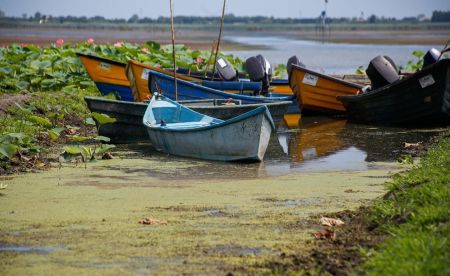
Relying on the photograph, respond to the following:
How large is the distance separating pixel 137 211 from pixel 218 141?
372cm

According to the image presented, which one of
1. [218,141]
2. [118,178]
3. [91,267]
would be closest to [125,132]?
[218,141]

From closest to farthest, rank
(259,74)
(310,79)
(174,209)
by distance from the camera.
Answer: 1. (174,209)
2. (259,74)
3. (310,79)

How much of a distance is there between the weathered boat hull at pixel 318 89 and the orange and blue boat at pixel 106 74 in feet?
10.9

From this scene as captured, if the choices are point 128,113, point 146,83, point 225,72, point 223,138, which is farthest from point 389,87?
point 223,138

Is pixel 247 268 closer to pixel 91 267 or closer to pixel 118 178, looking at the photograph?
pixel 91 267

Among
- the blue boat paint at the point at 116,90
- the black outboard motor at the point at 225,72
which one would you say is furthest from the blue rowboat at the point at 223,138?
the blue boat paint at the point at 116,90

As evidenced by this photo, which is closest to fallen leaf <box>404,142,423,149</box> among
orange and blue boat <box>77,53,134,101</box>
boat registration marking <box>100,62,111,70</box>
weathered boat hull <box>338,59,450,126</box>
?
weathered boat hull <box>338,59,450,126</box>

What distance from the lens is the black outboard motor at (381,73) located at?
55.3ft

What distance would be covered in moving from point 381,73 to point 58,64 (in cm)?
696

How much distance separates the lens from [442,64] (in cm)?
1508

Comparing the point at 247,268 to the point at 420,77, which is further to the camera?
the point at 420,77

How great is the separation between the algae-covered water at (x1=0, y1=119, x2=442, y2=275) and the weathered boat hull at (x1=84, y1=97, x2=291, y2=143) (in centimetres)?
73

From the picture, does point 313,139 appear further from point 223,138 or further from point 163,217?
point 163,217

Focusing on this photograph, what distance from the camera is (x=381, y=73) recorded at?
16.9 m
